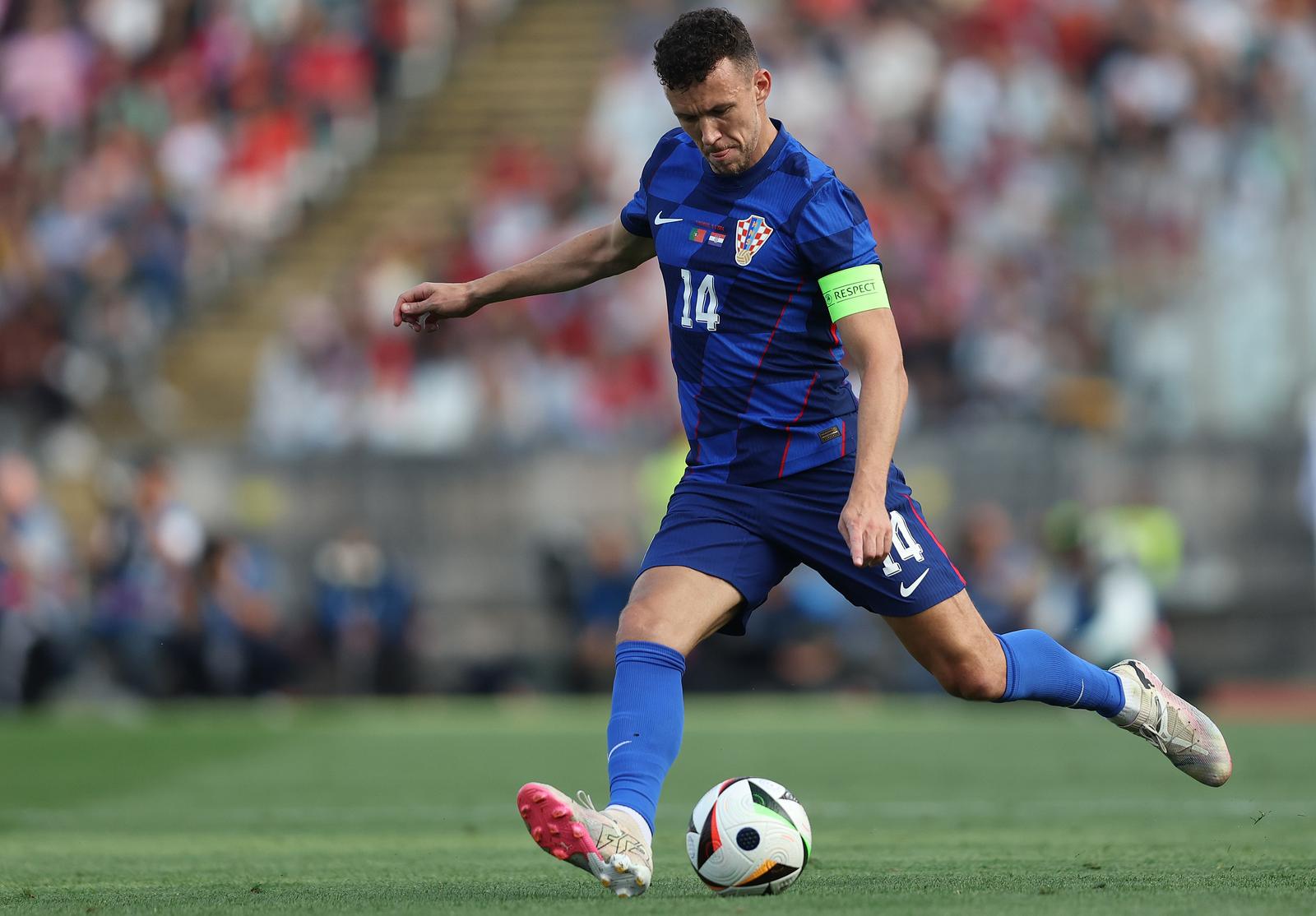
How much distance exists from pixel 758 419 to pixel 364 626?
454 inches

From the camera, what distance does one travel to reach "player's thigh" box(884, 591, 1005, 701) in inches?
243

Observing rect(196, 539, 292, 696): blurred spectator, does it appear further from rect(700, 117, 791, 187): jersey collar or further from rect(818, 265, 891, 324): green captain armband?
rect(818, 265, 891, 324): green captain armband

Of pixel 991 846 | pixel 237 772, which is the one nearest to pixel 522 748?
pixel 237 772

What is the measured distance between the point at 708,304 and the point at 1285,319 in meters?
11.3

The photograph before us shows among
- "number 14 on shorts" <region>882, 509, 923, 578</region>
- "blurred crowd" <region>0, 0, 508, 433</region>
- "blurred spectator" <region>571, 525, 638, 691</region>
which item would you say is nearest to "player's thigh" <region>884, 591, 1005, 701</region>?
"number 14 on shorts" <region>882, 509, 923, 578</region>

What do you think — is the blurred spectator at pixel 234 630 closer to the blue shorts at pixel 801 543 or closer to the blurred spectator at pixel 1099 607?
the blurred spectator at pixel 1099 607

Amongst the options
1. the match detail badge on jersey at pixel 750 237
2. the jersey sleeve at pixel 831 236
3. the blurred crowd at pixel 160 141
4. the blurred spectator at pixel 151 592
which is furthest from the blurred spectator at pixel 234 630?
the jersey sleeve at pixel 831 236

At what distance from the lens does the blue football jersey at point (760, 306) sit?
6070 millimetres

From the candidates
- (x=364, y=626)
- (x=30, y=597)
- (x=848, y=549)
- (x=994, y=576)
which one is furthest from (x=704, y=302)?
(x=30, y=597)

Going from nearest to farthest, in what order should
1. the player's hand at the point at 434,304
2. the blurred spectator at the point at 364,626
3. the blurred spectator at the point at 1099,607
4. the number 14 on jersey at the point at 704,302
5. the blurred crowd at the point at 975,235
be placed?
the number 14 on jersey at the point at 704,302 < the player's hand at the point at 434,304 < the blurred spectator at the point at 1099,607 < the blurred crowd at the point at 975,235 < the blurred spectator at the point at 364,626

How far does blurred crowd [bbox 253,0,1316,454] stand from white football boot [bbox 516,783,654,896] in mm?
11845

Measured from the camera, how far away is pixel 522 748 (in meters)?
13.2

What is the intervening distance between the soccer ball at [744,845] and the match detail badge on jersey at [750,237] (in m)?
1.56

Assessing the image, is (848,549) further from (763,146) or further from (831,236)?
(763,146)
